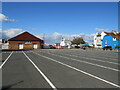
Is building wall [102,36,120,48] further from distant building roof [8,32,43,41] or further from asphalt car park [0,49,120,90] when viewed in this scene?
asphalt car park [0,49,120,90]

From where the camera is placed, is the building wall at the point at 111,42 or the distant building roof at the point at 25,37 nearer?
the distant building roof at the point at 25,37

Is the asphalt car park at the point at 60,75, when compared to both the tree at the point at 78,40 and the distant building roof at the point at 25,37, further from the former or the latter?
the tree at the point at 78,40

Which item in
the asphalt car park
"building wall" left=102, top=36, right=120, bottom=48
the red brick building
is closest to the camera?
the asphalt car park

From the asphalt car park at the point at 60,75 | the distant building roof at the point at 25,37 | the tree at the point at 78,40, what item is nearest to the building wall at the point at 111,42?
the distant building roof at the point at 25,37

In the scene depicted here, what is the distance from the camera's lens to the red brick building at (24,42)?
60.2 meters

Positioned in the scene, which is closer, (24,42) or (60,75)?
(60,75)

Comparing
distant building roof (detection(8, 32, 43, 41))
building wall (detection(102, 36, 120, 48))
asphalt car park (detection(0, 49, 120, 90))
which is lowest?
asphalt car park (detection(0, 49, 120, 90))

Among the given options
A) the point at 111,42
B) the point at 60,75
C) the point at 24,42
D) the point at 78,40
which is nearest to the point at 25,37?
the point at 24,42

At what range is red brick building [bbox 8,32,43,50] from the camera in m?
60.2

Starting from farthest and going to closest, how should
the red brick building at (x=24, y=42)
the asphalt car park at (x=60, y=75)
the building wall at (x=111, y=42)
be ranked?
the building wall at (x=111, y=42)
the red brick building at (x=24, y=42)
the asphalt car park at (x=60, y=75)

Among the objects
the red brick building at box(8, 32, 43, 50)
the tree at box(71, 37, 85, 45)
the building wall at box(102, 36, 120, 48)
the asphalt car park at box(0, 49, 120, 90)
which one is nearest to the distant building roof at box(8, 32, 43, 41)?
the red brick building at box(8, 32, 43, 50)

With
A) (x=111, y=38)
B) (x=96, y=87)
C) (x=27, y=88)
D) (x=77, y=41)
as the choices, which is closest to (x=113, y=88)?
(x=96, y=87)

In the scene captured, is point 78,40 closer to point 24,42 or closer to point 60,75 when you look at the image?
point 24,42

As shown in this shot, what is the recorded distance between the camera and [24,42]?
61.8 metres
